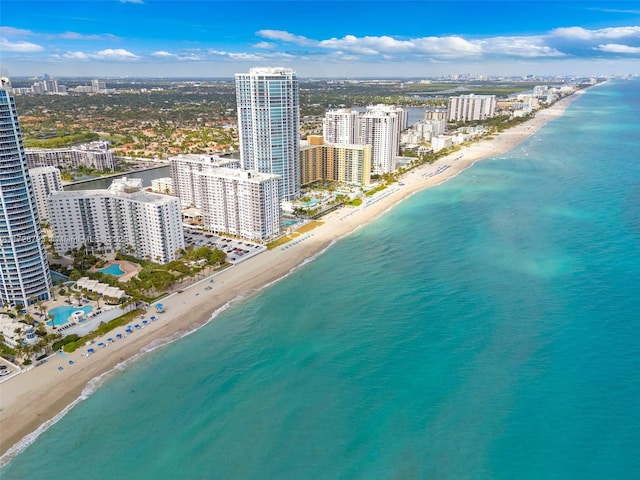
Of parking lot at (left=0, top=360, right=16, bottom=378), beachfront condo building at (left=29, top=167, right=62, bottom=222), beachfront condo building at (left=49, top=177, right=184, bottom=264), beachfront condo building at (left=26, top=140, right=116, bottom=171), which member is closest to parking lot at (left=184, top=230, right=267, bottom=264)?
beachfront condo building at (left=49, top=177, right=184, bottom=264)

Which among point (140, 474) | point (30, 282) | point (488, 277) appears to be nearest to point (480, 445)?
point (140, 474)

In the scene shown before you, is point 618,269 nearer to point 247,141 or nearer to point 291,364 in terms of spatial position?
point 291,364

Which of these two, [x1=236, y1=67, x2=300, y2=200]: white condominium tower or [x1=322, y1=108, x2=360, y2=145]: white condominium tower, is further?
[x1=322, y1=108, x2=360, y2=145]: white condominium tower

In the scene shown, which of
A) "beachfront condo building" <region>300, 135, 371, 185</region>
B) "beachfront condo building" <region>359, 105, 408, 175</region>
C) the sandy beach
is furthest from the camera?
"beachfront condo building" <region>359, 105, 408, 175</region>

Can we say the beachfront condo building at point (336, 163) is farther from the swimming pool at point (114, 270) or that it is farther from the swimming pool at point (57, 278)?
the swimming pool at point (57, 278)

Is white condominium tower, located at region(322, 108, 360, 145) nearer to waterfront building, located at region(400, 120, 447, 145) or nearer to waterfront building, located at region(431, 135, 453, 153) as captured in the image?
waterfront building, located at region(400, 120, 447, 145)

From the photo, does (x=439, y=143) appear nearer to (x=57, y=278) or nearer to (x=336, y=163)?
(x=336, y=163)
